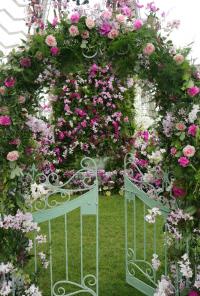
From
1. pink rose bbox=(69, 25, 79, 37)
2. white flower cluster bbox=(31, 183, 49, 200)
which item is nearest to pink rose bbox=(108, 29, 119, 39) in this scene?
pink rose bbox=(69, 25, 79, 37)

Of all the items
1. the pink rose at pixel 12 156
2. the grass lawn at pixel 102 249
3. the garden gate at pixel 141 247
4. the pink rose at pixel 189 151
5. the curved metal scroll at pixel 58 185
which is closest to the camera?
the pink rose at pixel 189 151

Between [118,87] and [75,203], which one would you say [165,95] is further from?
[118,87]

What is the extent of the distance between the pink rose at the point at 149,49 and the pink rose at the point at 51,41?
0.65m

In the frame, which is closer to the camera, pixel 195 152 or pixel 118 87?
pixel 195 152

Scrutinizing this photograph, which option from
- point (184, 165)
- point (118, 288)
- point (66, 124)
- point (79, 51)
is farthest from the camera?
point (66, 124)

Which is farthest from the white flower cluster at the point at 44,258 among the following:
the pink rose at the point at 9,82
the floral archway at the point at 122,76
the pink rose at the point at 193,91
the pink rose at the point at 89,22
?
the pink rose at the point at 89,22

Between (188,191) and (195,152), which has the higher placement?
(195,152)

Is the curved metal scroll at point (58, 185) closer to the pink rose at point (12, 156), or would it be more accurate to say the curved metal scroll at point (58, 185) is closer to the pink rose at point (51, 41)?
the pink rose at point (12, 156)

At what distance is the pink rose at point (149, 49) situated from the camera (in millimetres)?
3365

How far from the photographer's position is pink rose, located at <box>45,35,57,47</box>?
3428 mm

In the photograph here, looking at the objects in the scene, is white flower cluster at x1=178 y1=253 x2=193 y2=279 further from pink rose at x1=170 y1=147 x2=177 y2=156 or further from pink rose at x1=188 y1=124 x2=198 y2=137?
pink rose at x1=188 y1=124 x2=198 y2=137

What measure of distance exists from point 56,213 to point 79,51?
126cm

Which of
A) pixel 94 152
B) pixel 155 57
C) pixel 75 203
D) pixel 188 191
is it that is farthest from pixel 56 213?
pixel 94 152

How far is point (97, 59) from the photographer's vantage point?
369 cm
